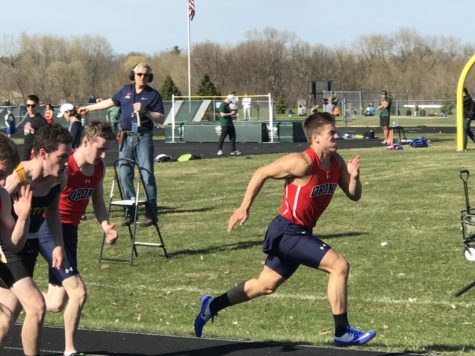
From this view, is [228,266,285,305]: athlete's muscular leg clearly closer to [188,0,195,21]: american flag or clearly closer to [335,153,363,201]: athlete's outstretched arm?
[335,153,363,201]: athlete's outstretched arm

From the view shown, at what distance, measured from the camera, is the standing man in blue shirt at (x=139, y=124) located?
43.9 feet

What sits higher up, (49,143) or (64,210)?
(49,143)

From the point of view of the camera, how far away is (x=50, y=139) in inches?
251

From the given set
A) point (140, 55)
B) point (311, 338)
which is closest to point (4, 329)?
point (311, 338)

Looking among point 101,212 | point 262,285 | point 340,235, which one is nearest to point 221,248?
point 340,235

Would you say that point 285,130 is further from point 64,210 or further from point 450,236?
point 64,210

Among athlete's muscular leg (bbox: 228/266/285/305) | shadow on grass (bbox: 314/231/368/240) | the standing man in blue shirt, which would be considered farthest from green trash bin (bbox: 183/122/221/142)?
athlete's muscular leg (bbox: 228/266/285/305)

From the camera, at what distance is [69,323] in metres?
6.72

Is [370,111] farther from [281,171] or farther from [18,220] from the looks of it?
[18,220]

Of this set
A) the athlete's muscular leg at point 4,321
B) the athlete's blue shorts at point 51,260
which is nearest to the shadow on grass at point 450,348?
the athlete's blue shorts at point 51,260

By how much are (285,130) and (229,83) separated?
59496mm

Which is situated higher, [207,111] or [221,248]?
[207,111]

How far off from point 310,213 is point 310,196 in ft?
0.53

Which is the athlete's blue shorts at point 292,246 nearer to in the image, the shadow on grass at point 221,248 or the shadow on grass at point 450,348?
the shadow on grass at point 450,348
